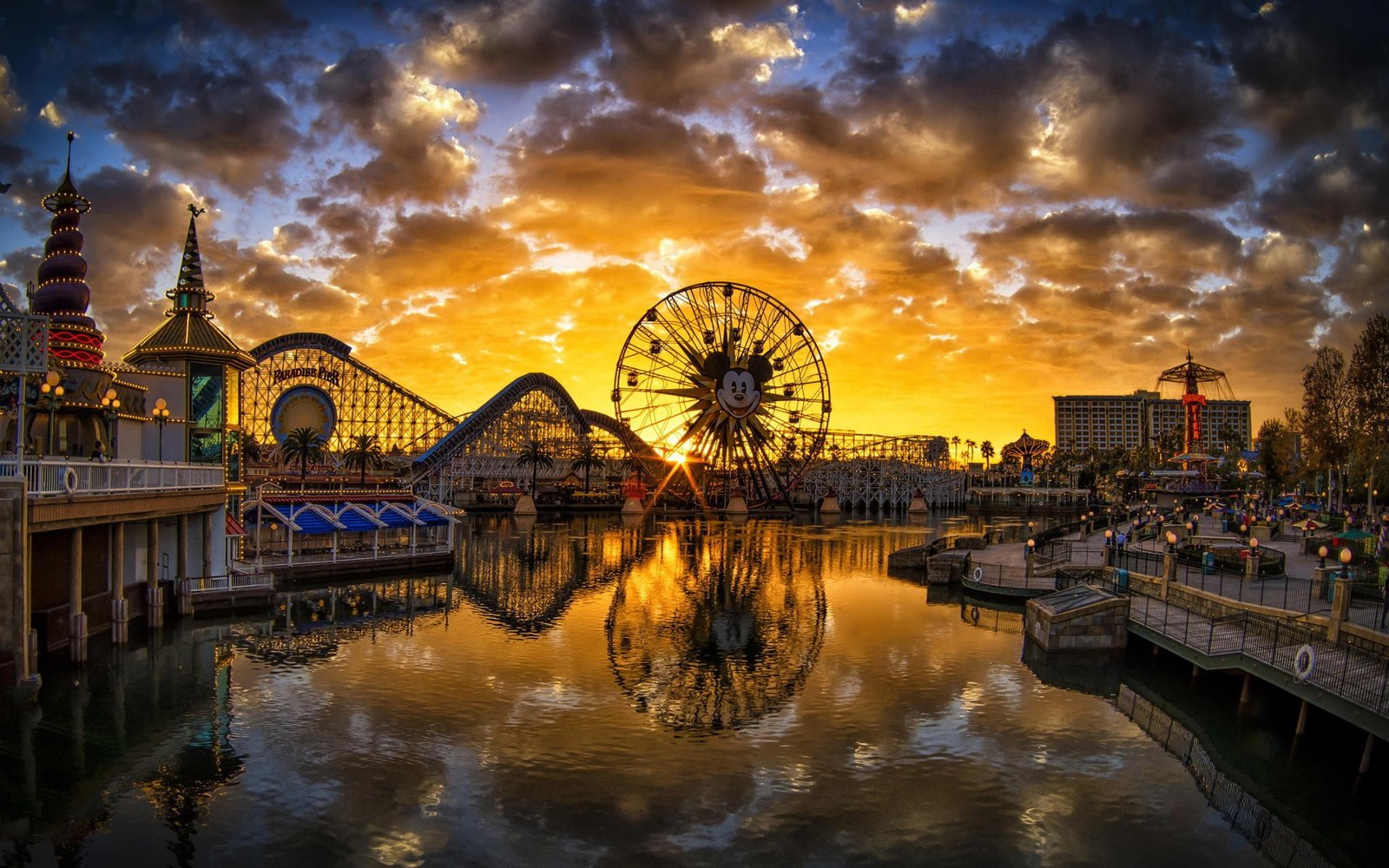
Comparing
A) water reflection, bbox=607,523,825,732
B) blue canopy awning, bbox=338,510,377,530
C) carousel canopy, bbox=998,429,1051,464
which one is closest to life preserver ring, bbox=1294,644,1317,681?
water reflection, bbox=607,523,825,732

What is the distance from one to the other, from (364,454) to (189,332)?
169ft

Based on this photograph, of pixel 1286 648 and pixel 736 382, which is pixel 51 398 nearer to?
pixel 1286 648

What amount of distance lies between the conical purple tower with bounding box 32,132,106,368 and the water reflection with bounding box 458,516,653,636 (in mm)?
17414

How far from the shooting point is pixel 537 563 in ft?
169

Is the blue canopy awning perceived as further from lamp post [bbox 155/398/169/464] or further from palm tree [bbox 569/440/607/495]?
palm tree [bbox 569/440/607/495]

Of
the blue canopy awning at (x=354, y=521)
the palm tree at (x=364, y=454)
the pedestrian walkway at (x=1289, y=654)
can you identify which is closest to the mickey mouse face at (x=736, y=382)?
the palm tree at (x=364, y=454)

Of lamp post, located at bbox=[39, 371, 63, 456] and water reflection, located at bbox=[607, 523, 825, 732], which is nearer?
water reflection, located at bbox=[607, 523, 825, 732]

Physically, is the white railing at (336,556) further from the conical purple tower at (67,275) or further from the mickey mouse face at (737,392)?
the mickey mouse face at (737,392)

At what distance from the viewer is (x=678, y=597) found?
4062cm

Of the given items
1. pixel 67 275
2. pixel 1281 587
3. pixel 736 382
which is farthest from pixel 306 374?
pixel 1281 587

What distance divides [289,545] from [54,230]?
15.1 metres

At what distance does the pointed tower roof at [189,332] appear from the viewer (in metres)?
33.4

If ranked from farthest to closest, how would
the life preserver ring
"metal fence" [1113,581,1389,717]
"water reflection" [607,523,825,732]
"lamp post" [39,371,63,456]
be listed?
"lamp post" [39,371,63,456] → "water reflection" [607,523,825,732] → the life preserver ring → "metal fence" [1113,581,1389,717]

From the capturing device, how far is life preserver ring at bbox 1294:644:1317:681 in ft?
62.9
